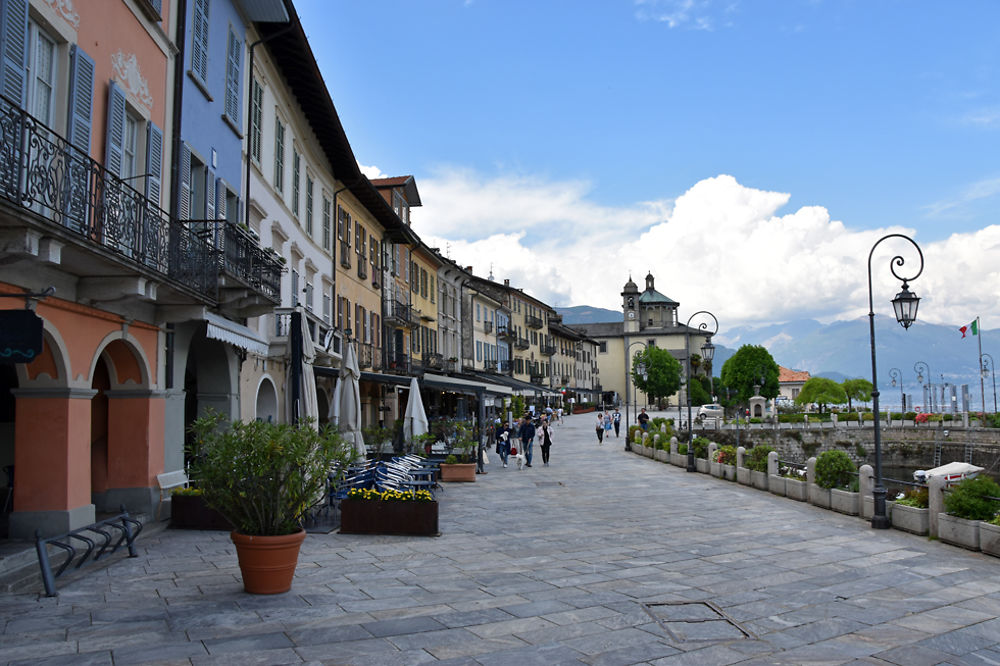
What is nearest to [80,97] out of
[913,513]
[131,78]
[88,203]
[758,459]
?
[131,78]

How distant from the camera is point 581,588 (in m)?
8.62

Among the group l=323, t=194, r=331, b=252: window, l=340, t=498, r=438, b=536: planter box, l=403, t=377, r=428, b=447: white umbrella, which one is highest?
l=323, t=194, r=331, b=252: window

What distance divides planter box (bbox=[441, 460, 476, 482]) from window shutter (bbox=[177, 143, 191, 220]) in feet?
35.3

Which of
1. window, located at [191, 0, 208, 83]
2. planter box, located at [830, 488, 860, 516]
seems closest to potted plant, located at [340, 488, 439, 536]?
window, located at [191, 0, 208, 83]

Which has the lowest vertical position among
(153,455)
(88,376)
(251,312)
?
(153,455)

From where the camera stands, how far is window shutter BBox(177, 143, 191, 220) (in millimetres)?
12578

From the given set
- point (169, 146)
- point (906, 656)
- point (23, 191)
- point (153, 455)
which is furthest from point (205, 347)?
point (906, 656)

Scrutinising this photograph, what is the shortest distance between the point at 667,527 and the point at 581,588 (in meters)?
5.42

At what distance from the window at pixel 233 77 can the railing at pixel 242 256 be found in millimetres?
2709

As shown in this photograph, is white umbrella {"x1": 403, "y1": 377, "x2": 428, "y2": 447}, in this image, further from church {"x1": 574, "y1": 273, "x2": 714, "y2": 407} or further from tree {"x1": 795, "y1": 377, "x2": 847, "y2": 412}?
church {"x1": 574, "y1": 273, "x2": 714, "y2": 407}

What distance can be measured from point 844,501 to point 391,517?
985cm

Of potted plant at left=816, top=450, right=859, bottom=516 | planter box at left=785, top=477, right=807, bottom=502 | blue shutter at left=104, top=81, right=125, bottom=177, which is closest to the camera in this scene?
blue shutter at left=104, top=81, right=125, bottom=177

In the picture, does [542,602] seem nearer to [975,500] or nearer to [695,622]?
[695,622]

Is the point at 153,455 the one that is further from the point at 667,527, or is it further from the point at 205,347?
the point at 667,527
